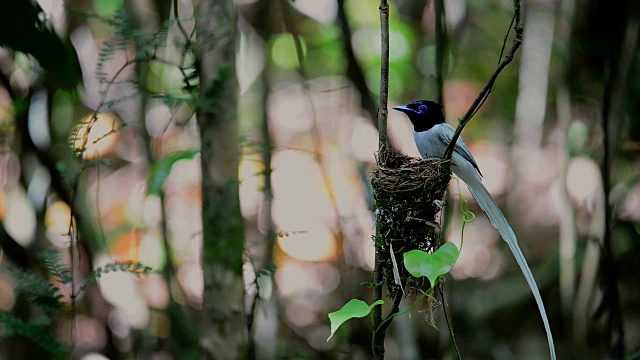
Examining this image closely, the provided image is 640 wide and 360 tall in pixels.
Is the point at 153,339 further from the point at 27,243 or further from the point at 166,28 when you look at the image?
the point at 166,28

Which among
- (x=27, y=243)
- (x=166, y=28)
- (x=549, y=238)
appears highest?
(x=166, y=28)

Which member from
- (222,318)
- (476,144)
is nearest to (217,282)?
(222,318)

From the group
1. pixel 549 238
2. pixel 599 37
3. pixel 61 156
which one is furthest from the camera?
pixel 549 238

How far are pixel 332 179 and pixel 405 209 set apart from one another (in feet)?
13.5

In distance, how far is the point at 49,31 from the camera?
0.91 m

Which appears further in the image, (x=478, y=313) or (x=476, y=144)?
(x=476, y=144)

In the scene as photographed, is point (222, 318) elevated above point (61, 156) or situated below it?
below

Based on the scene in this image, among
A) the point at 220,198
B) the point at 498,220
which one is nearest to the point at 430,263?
the point at 220,198

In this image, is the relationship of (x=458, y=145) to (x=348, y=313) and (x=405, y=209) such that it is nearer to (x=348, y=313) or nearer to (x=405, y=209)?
(x=405, y=209)

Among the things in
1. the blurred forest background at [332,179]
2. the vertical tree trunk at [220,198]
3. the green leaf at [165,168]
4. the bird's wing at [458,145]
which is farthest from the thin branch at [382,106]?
the blurred forest background at [332,179]

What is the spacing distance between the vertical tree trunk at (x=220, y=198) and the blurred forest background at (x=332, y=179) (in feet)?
4.16

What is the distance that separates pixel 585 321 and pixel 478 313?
1060 millimetres

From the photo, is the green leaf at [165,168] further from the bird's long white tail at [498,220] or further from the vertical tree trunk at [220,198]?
the bird's long white tail at [498,220]

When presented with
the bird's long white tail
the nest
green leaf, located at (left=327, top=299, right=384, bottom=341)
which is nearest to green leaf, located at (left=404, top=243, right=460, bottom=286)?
green leaf, located at (left=327, top=299, right=384, bottom=341)
